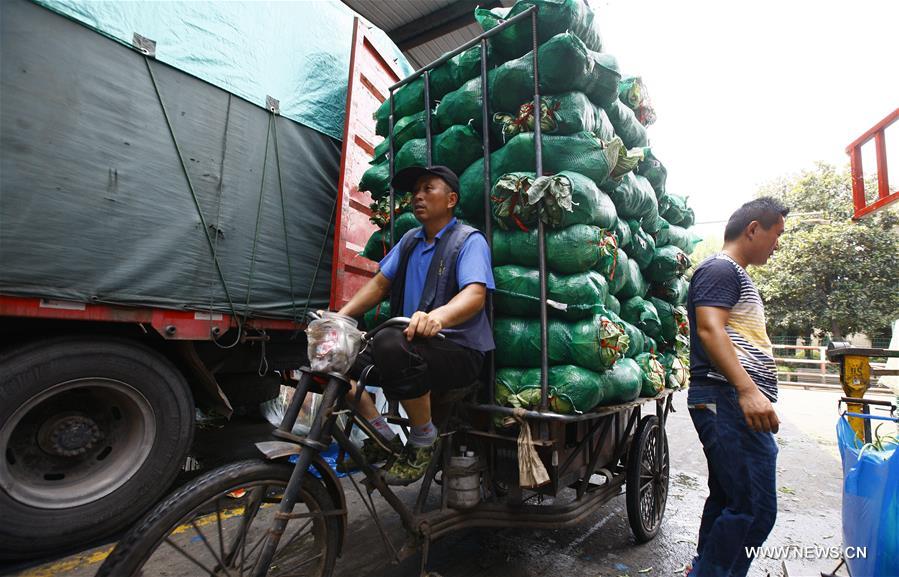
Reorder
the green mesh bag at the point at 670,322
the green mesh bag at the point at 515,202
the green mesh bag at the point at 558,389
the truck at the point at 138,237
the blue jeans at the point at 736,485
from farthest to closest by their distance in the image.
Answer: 1. the green mesh bag at the point at 670,322
2. the truck at the point at 138,237
3. the green mesh bag at the point at 515,202
4. the green mesh bag at the point at 558,389
5. the blue jeans at the point at 736,485

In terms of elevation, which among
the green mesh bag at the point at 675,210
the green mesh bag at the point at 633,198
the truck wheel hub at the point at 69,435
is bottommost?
the truck wheel hub at the point at 69,435

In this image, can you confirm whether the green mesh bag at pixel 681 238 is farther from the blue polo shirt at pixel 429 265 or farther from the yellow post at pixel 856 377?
the blue polo shirt at pixel 429 265

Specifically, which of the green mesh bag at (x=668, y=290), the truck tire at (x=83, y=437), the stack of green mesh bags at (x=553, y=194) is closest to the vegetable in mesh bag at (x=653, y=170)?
the stack of green mesh bags at (x=553, y=194)

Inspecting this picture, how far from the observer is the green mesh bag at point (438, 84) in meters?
2.75

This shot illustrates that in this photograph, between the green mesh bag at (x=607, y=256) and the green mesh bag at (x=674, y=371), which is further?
the green mesh bag at (x=674, y=371)

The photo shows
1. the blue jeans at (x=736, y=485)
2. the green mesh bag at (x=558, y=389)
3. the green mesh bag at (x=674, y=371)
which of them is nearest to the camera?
the blue jeans at (x=736, y=485)

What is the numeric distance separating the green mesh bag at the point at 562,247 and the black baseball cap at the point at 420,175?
42 centimetres

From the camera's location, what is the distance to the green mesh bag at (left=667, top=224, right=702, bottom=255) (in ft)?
13.5

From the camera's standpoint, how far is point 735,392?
214 centimetres

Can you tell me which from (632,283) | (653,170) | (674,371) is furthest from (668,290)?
(653,170)

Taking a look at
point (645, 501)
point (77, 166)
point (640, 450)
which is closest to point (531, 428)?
point (640, 450)

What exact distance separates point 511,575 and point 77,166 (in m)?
3.46

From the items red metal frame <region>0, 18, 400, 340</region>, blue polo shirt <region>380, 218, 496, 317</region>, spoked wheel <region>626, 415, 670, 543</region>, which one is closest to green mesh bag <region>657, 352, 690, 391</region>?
spoked wheel <region>626, 415, 670, 543</region>

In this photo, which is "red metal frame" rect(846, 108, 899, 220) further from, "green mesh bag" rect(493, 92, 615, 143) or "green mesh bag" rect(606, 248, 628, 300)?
"green mesh bag" rect(493, 92, 615, 143)
